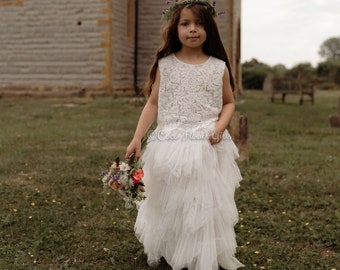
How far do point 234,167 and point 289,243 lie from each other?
1.27 m

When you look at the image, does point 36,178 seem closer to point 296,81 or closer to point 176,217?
point 176,217

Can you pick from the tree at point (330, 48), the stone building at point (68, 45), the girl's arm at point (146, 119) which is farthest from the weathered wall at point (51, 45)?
the tree at point (330, 48)

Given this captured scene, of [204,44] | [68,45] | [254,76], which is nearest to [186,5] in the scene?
[204,44]

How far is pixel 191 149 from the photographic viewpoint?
313 cm

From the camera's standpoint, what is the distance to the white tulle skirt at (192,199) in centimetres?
311

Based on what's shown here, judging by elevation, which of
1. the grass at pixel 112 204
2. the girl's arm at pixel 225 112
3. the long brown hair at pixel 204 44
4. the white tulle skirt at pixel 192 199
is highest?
the long brown hair at pixel 204 44

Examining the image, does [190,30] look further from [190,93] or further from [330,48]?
[330,48]

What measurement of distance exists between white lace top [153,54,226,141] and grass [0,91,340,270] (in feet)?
3.62

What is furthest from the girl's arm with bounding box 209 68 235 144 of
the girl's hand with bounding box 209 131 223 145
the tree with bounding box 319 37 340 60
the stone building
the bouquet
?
the tree with bounding box 319 37 340 60

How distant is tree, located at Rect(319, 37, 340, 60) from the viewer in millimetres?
93750

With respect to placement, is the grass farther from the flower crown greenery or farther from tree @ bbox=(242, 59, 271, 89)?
tree @ bbox=(242, 59, 271, 89)

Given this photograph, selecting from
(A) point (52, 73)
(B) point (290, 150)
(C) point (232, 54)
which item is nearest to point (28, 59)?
(A) point (52, 73)

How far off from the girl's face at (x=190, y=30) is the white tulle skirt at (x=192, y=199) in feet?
2.08

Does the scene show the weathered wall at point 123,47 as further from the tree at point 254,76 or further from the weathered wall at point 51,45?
the tree at point 254,76
